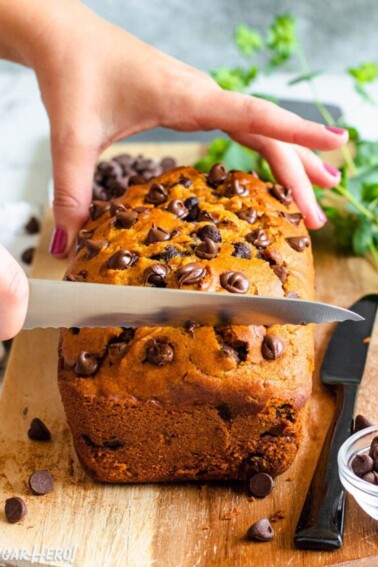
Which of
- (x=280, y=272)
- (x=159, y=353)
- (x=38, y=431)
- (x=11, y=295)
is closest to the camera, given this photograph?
(x=11, y=295)

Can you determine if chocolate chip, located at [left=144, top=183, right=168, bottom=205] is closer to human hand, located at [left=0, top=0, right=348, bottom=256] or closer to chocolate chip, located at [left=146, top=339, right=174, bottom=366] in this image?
human hand, located at [left=0, top=0, right=348, bottom=256]

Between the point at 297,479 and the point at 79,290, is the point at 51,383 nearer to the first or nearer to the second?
the point at 79,290

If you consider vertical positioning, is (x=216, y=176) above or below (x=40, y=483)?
above

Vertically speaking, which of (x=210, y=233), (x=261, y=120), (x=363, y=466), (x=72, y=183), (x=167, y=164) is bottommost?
(x=167, y=164)

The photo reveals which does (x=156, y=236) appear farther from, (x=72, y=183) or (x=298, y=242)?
(x=72, y=183)

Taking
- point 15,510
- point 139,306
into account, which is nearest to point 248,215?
point 139,306

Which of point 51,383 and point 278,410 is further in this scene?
point 51,383

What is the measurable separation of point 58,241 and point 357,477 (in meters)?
1.51

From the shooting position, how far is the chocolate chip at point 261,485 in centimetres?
254

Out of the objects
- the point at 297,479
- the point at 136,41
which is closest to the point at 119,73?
the point at 136,41

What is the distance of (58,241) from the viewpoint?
3.24 metres

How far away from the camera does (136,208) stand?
2877mm

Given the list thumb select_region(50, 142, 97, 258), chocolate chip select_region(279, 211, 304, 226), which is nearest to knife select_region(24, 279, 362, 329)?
chocolate chip select_region(279, 211, 304, 226)

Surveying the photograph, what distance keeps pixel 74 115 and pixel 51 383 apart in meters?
1.02
